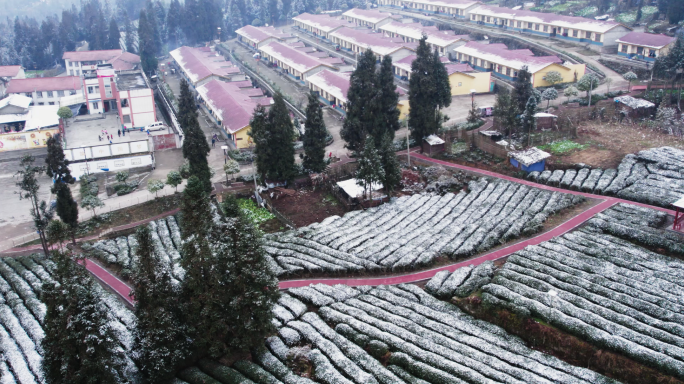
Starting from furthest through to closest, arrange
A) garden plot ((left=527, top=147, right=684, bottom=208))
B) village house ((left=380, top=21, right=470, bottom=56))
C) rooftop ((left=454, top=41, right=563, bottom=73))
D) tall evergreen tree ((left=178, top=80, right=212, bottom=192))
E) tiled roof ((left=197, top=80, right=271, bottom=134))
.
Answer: village house ((left=380, top=21, right=470, bottom=56))
rooftop ((left=454, top=41, right=563, bottom=73))
tiled roof ((left=197, top=80, right=271, bottom=134))
tall evergreen tree ((left=178, top=80, right=212, bottom=192))
garden plot ((left=527, top=147, right=684, bottom=208))

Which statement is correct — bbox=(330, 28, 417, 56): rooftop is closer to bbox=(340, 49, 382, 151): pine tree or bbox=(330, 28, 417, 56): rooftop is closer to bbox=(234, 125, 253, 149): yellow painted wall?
bbox=(234, 125, 253, 149): yellow painted wall

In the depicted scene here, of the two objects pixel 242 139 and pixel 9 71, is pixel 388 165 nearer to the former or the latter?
pixel 242 139

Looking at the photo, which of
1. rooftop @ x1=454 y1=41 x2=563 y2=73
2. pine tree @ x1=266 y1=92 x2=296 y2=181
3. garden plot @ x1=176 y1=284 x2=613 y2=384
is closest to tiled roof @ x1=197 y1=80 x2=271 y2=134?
pine tree @ x1=266 y1=92 x2=296 y2=181

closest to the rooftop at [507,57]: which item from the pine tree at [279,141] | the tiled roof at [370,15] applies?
the tiled roof at [370,15]

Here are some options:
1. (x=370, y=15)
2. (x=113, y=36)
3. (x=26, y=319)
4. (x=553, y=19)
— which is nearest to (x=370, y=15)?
(x=370, y=15)

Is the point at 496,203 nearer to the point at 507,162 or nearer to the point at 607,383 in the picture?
the point at 507,162

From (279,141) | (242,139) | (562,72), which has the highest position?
(562,72)

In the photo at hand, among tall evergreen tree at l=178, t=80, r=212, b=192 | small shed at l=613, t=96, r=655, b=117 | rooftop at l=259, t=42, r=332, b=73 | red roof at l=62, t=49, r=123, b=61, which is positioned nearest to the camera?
tall evergreen tree at l=178, t=80, r=212, b=192
